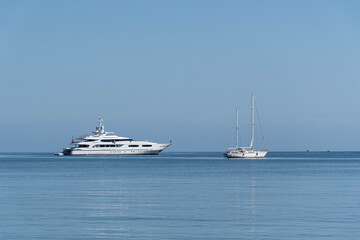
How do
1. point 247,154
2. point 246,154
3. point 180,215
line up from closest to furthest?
1. point 180,215
2. point 247,154
3. point 246,154

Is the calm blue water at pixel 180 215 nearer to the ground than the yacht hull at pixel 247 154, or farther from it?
farther from it

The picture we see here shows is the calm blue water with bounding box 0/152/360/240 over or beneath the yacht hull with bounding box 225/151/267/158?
over

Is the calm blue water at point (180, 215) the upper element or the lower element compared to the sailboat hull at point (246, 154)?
upper

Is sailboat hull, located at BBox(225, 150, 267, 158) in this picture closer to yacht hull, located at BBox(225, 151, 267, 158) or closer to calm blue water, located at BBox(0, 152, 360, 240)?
yacht hull, located at BBox(225, 151, 267, 158)

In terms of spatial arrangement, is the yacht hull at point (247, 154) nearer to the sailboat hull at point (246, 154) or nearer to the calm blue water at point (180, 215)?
the sailboat hull at point (246, 154)

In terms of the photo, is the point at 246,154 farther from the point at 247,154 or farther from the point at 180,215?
the point at 180,215

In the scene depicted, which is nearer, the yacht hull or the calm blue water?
the calm blue water

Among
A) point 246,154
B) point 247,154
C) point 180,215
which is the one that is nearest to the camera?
point 180,215

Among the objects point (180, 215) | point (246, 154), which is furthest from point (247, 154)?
point (180, 215)

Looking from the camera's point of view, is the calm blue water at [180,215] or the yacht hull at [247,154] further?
the yacht hull at [247,154]

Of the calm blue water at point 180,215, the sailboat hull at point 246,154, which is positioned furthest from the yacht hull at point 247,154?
the calm blue water at point 180,215

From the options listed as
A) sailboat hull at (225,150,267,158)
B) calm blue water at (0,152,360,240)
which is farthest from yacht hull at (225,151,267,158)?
calm blue water at (0,152,360,240)

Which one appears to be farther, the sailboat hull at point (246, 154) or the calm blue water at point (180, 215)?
the sailboat hull at point (246, 154)

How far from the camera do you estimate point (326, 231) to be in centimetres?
2652
